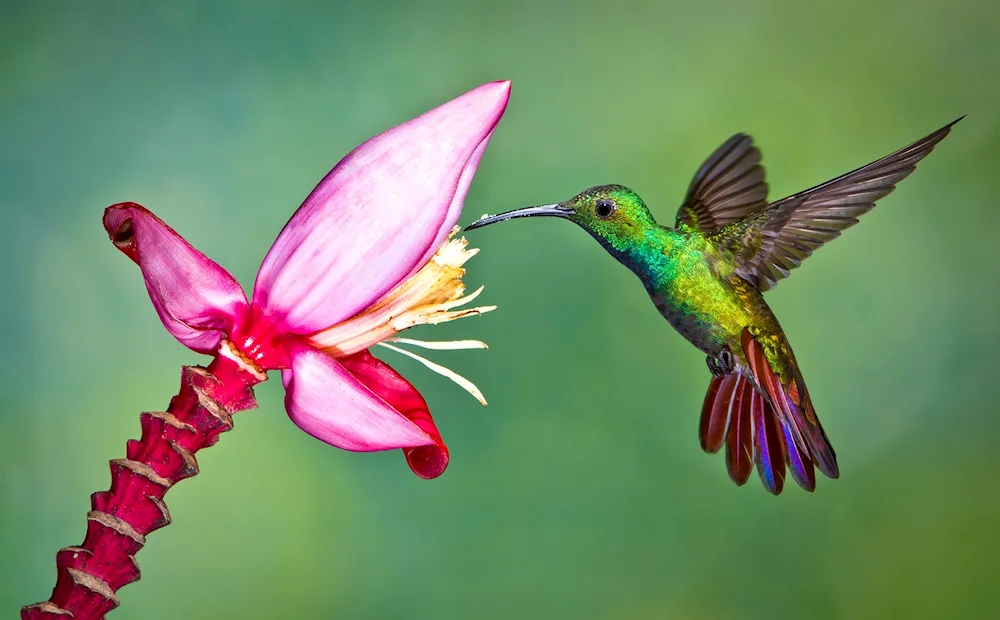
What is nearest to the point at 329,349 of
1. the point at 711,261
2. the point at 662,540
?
the point at 711,261

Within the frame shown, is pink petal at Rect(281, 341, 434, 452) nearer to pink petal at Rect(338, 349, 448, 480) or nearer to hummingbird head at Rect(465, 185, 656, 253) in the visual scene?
pink petal at Rect(338, 349, 448, 480)

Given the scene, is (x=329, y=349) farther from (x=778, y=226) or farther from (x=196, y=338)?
(x=778, y=226)

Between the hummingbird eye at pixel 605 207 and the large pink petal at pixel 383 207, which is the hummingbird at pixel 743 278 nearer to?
the hummingbird eye at pixel 605 207

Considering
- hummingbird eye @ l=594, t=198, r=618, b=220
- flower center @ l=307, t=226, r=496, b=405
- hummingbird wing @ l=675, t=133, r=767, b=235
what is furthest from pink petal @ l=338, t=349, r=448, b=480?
hummingbird wing @ l=675, t=133, r=767, b=235

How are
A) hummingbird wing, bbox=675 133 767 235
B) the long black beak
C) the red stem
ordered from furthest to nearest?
hummingbird wing, bbox=675 133 767 235
the long black beak
the red stem

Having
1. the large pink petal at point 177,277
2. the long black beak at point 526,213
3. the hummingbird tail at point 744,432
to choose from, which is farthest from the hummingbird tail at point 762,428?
the large pink petal at point 177,277

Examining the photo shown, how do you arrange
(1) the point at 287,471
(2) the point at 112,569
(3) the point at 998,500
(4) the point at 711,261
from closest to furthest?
(2) the point at 112,569 < (4) the point at 711,261 < (1) the point at 287,471 < (3) the point at 998,500
